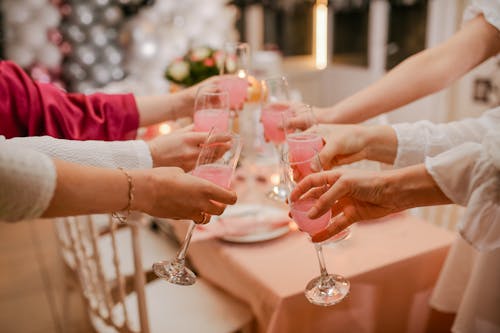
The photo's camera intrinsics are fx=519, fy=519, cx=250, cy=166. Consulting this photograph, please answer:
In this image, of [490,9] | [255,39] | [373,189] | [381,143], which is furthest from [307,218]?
[255,39]

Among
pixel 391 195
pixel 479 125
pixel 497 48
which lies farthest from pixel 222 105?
pixel 497 48

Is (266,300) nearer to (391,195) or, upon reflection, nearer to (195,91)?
(391,195)

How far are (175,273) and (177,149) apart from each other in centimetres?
31

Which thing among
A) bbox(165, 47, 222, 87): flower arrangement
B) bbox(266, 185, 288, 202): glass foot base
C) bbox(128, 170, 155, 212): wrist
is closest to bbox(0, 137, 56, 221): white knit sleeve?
bbox(128, 170, 155, 212): wrist

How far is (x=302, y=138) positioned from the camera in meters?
1.29

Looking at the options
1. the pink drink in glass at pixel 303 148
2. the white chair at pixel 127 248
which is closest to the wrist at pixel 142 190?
the pink drink in glass at pixel 303 148

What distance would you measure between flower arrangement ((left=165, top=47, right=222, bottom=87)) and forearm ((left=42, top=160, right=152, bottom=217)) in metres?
1.41

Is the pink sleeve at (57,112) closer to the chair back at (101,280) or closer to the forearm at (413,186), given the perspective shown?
the chair back at (101,280)

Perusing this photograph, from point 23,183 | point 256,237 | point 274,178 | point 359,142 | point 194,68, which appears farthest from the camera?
point 194,68

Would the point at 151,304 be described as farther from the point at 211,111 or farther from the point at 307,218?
the point at 307,218

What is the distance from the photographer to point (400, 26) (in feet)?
15.7

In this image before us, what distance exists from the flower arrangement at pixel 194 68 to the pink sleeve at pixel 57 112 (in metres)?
0.76

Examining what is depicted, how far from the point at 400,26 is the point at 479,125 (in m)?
3.66

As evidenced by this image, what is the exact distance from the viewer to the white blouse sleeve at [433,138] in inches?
55.4
